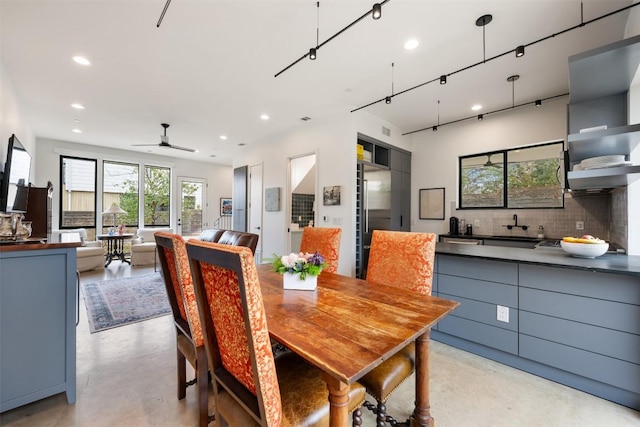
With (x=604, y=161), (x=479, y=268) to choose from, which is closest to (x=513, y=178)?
(x=604, y=161)

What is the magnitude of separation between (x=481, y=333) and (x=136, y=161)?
28.5ft

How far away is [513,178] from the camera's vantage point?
15.1ft

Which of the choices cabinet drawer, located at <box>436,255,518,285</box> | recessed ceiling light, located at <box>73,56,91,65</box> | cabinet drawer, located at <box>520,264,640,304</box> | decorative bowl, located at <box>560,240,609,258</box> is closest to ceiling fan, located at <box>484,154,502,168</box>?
decorative bowl, located at <box>560,240,609,258</box>

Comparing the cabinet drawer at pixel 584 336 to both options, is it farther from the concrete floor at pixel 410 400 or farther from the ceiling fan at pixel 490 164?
the ceiling fan at pixel 490 164

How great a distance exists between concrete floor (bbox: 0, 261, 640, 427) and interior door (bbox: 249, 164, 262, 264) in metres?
3.75

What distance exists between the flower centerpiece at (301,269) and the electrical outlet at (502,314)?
5.55 ft

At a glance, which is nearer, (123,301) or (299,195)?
(123,301)

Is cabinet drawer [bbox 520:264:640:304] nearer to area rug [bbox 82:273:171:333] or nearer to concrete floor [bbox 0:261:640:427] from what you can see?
concrete floor [bbox 0:261:640:427]

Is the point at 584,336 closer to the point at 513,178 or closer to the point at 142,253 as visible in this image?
the point at 513,178

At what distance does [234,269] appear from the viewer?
85cm

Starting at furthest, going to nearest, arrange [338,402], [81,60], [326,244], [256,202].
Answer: [256,202] < [81,60] < [326,244] < [338,402]

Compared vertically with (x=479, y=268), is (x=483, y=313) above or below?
below

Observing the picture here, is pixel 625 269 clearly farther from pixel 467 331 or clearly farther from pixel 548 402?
pixel 467 331

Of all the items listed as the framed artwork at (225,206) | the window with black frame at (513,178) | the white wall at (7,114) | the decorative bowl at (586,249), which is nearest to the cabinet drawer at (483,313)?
the decorative bowl at (586,249)
